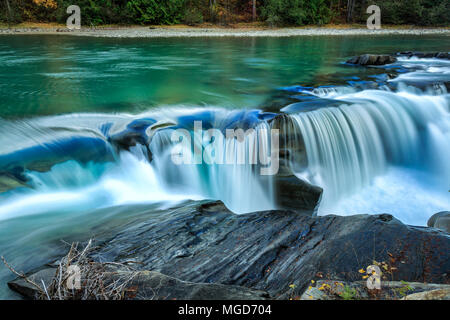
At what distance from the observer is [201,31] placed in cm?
2947

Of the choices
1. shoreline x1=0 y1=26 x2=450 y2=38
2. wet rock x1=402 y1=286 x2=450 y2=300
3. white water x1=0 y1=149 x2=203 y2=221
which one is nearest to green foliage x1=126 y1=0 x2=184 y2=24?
shoreline x1=0 y1=26 x2=450 y2=38

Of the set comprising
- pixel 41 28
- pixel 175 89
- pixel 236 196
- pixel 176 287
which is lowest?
pixel 236 196

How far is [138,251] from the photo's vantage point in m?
3.53

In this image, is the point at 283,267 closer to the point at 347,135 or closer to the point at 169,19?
the point at 347,135

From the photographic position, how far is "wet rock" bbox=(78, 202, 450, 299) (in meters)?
3.09

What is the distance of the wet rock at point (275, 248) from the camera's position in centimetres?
309

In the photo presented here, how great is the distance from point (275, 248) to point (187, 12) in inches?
1333

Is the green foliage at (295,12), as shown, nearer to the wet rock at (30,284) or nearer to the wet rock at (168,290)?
the wet rock at (30,284)

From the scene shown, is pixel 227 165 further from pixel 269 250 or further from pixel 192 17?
pixel 192 17

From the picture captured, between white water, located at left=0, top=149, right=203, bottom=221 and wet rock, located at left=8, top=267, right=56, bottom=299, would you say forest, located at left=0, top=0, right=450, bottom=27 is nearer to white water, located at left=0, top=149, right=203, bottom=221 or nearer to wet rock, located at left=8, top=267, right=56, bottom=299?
white water, located at left=0, top=149, right=203, bottom=221

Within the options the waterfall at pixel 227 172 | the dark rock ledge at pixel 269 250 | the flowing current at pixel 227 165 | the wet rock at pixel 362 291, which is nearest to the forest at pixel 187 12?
the flowing current at pixel 227 165

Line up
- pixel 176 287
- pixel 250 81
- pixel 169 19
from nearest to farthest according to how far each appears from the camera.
A: 1. pixel 176 287
2. pixel 250 81
3. pixel 169 19
